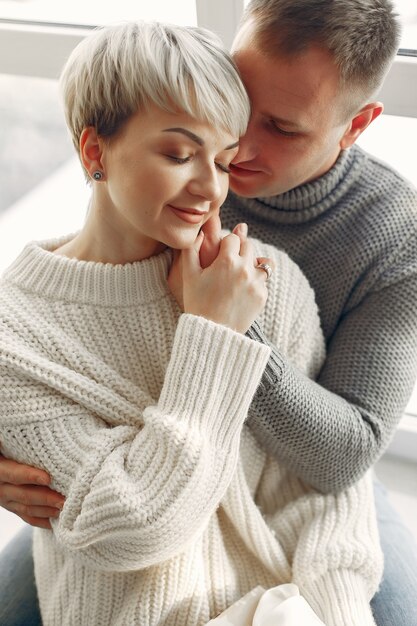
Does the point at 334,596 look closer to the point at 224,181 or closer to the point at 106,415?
the point at 106,415

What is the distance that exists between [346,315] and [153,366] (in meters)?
0.41

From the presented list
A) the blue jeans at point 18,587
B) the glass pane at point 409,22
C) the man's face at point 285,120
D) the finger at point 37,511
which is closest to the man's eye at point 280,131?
the man's face at point 285,120

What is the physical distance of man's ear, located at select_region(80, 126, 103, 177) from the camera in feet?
3.51

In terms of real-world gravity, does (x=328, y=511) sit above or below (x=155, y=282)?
below

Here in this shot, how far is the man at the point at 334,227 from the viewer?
3.82 feet

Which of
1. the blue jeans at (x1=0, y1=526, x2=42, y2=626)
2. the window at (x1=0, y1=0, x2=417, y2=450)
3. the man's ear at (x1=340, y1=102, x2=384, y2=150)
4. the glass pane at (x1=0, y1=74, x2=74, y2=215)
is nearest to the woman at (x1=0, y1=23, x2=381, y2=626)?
the blue jeans at (x1=0, y1=526, x2=42, y2=626)

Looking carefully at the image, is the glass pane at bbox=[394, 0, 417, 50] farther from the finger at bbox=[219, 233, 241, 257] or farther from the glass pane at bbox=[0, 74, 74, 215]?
the glass pane at bbox=[0, 74, 74, 215]

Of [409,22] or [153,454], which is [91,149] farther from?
[409,22]

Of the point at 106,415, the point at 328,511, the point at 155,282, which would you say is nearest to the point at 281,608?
the point at 328,511

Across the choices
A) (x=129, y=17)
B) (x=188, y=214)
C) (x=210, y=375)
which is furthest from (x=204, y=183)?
(x=129, y=17)

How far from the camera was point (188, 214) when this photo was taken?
1.08 meters

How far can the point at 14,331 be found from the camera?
1.10m

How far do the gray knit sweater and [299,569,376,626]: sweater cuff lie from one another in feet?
0.51

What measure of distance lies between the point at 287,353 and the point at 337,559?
332 mm
